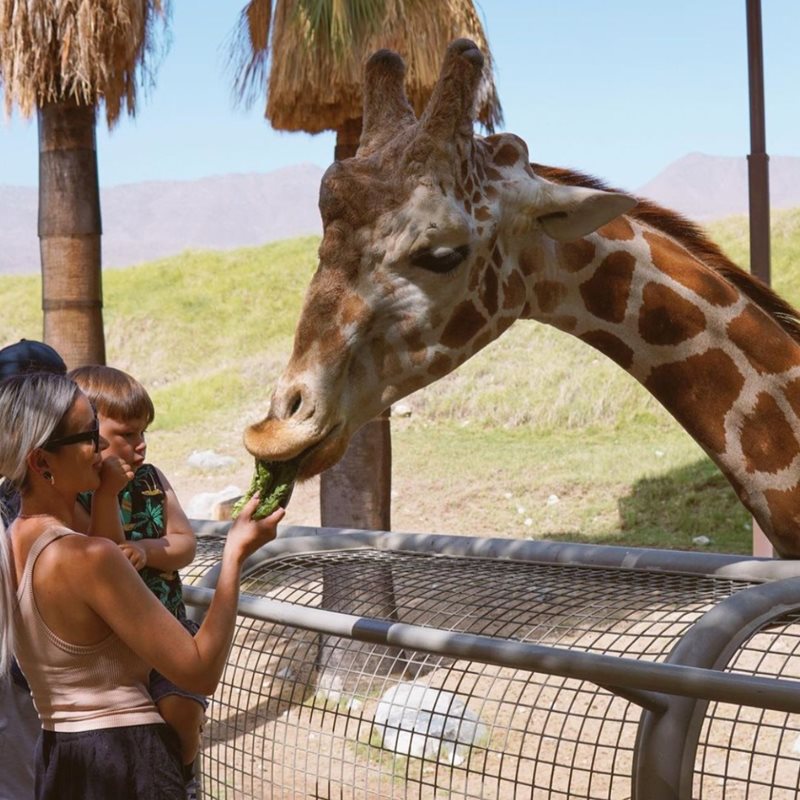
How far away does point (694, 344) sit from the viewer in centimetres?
314

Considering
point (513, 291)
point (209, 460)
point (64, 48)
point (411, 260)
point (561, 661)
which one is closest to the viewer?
point (561, 661)

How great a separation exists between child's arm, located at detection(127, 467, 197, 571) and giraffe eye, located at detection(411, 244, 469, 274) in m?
0.98

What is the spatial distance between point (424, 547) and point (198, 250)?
91.4 ft

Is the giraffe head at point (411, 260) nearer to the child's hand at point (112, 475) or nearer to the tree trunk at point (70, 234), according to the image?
the child's hand at point (112, 475)

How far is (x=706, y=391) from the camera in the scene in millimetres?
3131

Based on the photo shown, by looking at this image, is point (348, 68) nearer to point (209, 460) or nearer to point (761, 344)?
point (761, 344)

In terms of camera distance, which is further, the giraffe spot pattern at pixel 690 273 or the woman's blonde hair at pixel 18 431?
the giraffe spot pattern at pixel 690 273

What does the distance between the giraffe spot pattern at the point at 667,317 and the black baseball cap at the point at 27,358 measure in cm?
Answer: 159

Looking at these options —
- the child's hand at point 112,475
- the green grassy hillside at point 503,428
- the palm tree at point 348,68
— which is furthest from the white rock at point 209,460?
the child's hand at point 112,475

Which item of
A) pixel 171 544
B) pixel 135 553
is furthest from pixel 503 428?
pixel 135 553

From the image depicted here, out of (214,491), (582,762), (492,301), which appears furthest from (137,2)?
(214,491)

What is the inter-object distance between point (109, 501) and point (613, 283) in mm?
1528

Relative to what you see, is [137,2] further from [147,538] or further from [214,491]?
[214,491]

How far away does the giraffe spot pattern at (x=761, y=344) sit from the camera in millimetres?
3148
